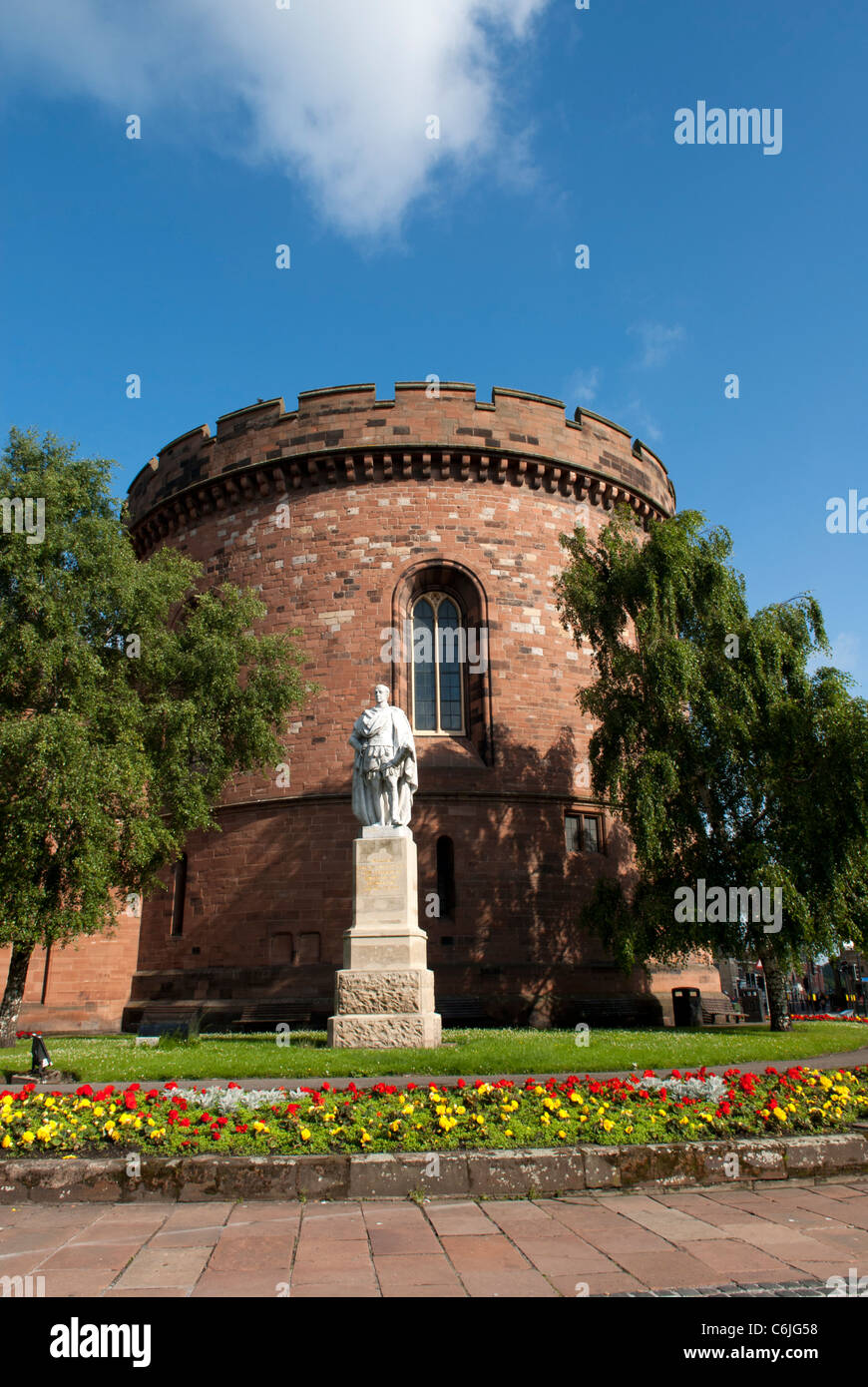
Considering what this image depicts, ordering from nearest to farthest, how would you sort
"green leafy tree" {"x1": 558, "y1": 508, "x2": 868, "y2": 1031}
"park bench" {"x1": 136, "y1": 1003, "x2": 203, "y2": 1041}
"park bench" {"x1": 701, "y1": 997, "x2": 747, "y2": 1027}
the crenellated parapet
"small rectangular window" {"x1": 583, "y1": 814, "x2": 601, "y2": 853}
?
"park bench" {"x1": 136, "y1": 1003, "x2": 203, "y2": 1041}, "green leafy tree" {"x1": 558, "y1": 508, "x2": 868, "y2": 1031}, "park bench" {"x1": 701, "y1": 997, "x2": 747, "y2": 1027}, "small rectangular window" {"x1": 583, "y1": 814, "x2": 601, "y2": 853}, the crenellated parapet

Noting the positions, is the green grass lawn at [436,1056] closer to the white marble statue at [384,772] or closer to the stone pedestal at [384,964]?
the stone pedestal at [384,964]

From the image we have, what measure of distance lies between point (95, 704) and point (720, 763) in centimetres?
1047

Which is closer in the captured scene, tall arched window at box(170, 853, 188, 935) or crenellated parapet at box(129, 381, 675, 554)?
tall arched window at box(170, 853, 188, 935)

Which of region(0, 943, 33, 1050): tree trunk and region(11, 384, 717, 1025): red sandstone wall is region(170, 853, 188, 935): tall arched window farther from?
region(0, 943, 33, 1050): tree trunk

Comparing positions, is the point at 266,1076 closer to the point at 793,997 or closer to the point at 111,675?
the point at 111,675

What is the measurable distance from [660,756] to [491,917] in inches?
195

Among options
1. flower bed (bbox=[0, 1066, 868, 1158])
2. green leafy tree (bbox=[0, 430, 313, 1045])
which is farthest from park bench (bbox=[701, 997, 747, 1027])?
flower bed (bbox=[0, 1066, 868, 1158])

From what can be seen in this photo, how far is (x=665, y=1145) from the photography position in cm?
544

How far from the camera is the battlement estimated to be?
65.2 ft

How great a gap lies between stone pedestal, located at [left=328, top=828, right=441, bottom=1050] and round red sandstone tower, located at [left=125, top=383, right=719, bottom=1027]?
19.7 ft

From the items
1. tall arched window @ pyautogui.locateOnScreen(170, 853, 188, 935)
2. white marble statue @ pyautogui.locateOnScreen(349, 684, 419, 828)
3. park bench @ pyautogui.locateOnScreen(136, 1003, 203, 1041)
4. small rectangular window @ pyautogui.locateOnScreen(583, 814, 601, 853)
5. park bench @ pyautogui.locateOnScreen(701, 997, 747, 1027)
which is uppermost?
white marble statue @ pyautogui.locateOnScreen(349, 684, 419, 828)

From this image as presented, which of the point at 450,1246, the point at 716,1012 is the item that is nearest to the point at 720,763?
the point at 716,1012

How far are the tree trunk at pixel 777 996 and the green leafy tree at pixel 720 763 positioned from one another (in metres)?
0.03
